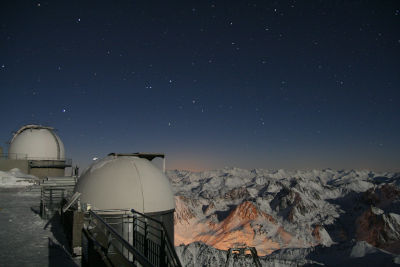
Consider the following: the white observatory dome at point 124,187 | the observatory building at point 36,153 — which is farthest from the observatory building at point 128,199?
the observatory building at point 36,153

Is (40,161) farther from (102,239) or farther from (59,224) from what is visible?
(102,239)

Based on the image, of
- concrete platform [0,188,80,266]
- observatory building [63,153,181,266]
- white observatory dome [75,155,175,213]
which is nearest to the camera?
concrete platform [0,188,80,266]

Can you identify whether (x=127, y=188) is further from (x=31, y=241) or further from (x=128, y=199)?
(x=31, y=241)

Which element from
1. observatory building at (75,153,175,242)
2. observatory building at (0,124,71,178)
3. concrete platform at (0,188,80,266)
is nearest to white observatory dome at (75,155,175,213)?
observatory building at (75,153,175,242)

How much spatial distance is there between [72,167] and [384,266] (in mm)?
72690

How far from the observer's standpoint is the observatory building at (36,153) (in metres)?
39.5

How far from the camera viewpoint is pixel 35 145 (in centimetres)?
4075

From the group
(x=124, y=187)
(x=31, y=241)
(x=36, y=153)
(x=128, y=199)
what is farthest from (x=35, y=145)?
(x=31, y=241)

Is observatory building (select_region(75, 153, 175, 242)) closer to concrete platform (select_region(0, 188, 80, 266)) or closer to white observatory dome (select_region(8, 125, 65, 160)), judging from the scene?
concrete platform (select_region(0, 188, 80, 266))

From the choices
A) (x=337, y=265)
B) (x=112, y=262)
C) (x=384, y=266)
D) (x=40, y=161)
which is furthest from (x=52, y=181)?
(x=337, y=265)

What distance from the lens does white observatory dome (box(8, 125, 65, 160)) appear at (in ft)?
132

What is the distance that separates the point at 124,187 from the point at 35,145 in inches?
1365

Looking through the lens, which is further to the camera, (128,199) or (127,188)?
(127,188)

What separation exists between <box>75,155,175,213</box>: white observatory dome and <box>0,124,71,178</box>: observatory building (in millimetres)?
30567
